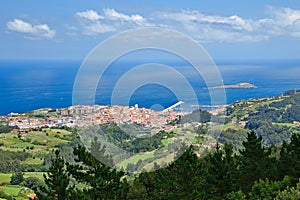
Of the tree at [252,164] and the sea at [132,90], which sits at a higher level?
the sea at [132,90]

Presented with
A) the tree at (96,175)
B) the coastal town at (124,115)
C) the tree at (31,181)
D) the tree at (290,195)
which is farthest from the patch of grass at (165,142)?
the tree at (31,181)

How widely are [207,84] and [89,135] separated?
2944 mm

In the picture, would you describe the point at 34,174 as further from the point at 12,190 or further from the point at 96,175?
the point at 96,175

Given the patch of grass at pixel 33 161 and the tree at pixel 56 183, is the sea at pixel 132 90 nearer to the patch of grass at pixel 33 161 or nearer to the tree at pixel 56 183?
the tree at pixel 56 183

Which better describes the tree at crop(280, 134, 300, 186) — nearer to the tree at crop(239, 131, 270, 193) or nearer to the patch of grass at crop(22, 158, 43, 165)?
the tree at crop(239, 131, 270, 193)

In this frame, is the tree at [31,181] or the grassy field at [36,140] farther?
the grassy field at [36,140]

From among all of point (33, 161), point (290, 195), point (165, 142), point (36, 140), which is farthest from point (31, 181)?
point (290, 195)

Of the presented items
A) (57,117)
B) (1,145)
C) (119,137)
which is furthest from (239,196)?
(57,117)

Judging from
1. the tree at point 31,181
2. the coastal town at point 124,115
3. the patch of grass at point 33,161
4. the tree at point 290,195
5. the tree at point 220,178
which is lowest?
the tree at point 31,181

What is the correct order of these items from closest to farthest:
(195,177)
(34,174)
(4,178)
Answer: (195,177)
(4,178)
(34,174)

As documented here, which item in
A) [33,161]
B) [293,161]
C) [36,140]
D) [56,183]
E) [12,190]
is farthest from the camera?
[36,140]

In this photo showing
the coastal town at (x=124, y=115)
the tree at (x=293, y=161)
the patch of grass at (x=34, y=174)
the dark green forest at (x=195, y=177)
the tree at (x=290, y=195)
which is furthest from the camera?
the patch of grass at (x=34, y=174)

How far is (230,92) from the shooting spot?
6362cm

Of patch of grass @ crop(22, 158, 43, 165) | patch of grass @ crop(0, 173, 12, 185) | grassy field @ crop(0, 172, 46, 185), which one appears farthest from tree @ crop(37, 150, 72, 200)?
patch of grass @ crop(22, 158, 43, 165)
